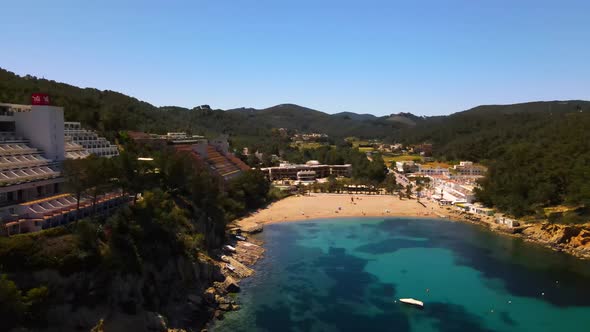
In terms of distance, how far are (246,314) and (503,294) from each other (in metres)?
17.7

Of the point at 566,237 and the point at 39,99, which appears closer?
the point at 39,99

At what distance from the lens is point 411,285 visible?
31.1 metres

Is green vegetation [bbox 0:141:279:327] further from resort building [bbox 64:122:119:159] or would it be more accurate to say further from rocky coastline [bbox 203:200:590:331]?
resort building [bbox 64:122:119:159]

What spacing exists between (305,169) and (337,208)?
82.7ft

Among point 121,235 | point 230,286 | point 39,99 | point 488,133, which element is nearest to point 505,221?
point 230,286

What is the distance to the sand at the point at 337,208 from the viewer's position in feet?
175

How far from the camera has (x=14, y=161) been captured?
25.5m

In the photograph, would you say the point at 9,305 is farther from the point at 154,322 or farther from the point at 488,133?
the point at 488,133

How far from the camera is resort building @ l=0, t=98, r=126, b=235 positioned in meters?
22.2

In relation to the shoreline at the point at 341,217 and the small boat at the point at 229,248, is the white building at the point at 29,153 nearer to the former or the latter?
the shoreline at the point at 341,217

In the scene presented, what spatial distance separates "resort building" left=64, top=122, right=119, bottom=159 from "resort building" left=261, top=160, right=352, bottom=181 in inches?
1622

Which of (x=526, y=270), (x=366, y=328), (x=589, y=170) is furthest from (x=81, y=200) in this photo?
(x=589, y=170)

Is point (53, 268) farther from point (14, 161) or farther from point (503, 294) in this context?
point (503, 294)

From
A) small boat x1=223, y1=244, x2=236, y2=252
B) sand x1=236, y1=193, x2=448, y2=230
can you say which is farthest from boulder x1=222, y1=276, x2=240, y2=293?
sand x1=236, y1=193, x2=448, y2=230
